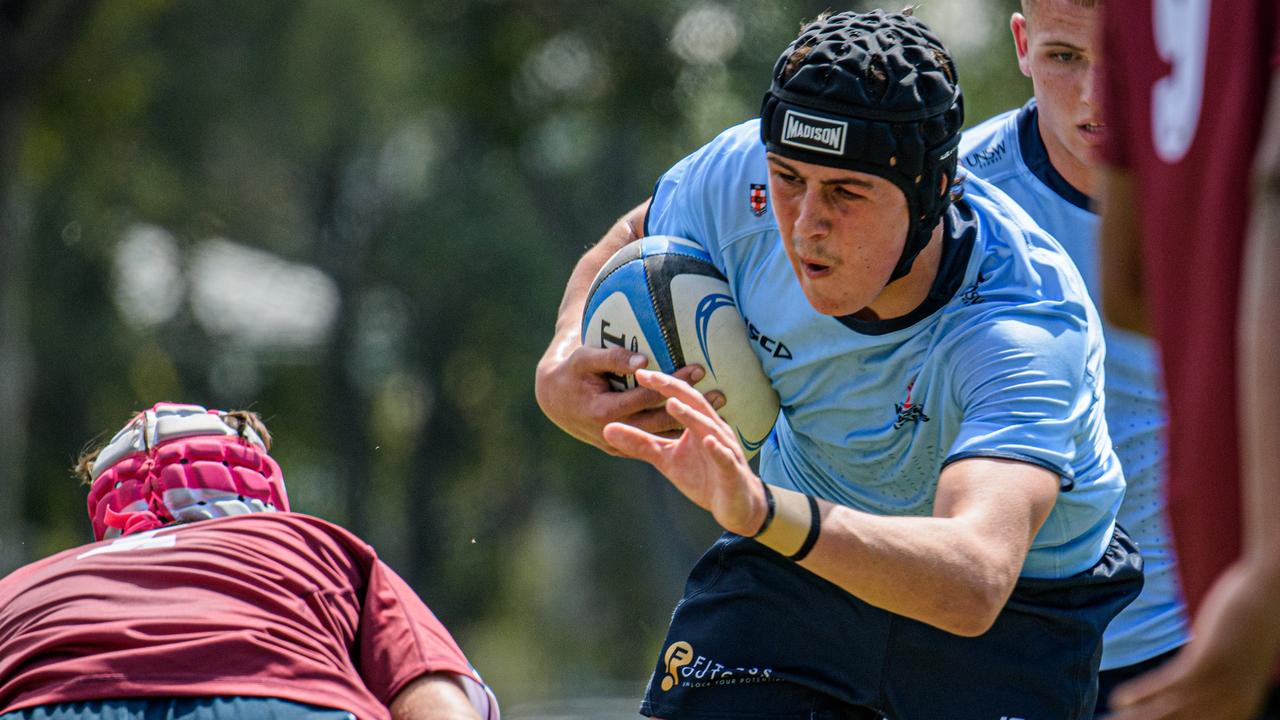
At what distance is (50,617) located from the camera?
3441mm

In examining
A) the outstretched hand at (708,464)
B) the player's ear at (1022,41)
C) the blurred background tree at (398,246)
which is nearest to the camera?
the outstretched hand at (708,464)

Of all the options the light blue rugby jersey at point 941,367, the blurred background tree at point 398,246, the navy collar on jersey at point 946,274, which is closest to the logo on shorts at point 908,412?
the light blue rugby jersey at point 941,367

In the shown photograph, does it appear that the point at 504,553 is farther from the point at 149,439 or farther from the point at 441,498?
the point at 149,439

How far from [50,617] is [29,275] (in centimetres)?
2303

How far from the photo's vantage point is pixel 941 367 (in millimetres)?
3732

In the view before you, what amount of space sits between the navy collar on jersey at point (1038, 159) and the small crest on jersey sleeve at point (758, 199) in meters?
1.01

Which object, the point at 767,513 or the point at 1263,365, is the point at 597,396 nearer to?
the point at 767,513

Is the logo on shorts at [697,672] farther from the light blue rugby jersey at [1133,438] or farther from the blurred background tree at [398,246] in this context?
the blurred background tree at [398,246]

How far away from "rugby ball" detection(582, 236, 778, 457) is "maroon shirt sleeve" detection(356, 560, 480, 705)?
0.76 m

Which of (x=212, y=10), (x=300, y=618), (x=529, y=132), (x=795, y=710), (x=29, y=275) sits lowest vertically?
(x=29, y=275)

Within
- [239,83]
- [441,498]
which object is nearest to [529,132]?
[239,83]

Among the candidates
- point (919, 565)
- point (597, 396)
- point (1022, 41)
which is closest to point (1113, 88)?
Answer: point (919, 565)

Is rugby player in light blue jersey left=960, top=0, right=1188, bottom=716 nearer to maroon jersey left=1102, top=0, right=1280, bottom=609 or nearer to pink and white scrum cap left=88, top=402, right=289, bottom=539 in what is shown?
pink and white scrum cap left=88, top=402, right=289, bottom=539

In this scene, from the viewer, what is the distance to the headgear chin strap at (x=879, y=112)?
3.56 metres
